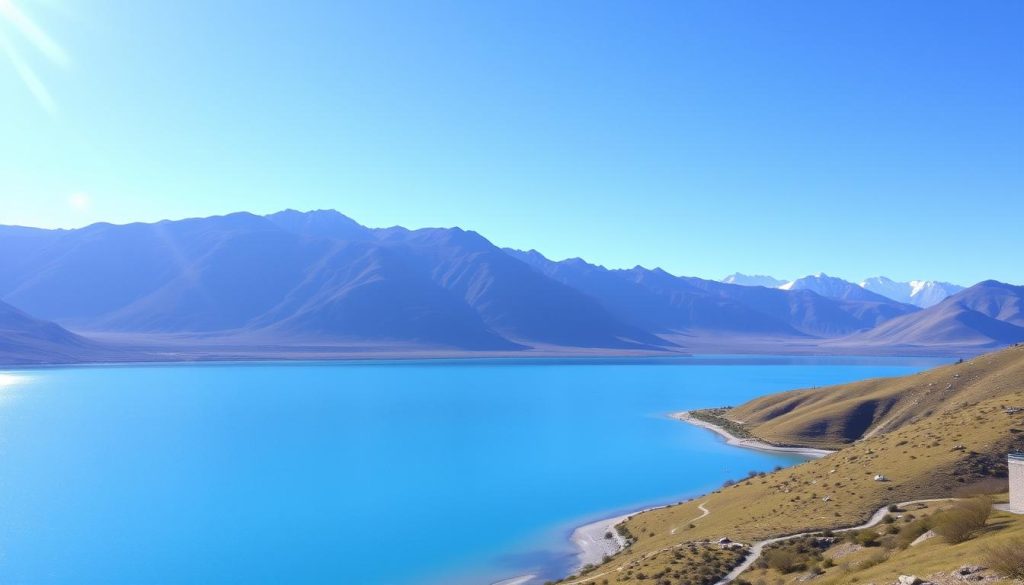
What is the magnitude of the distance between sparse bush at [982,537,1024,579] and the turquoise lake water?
26.1m

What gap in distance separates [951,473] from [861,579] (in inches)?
873

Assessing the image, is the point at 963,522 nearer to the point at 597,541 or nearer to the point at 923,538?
the point at 923,538

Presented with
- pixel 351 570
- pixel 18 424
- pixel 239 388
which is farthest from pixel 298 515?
pixel 239 388

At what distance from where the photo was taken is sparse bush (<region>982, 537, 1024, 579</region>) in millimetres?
15758

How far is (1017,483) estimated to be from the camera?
2761 cm

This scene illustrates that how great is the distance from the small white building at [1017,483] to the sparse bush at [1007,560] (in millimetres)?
12035

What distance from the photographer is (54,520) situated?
4984 cm

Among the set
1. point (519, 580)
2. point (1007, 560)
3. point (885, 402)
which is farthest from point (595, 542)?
point (885, 402)

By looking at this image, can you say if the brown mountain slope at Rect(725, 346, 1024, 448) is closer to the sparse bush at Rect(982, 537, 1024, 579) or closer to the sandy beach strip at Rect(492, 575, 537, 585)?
the sandy beach strip at Rect(492, 575, 537, 585)

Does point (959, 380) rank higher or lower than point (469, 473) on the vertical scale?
higher

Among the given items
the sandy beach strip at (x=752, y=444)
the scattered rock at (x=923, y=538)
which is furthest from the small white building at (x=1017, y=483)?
the sandy beach strip at (x=752, y=444)

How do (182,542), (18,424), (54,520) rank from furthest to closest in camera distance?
(18,424)
(54,520)
(182,542)

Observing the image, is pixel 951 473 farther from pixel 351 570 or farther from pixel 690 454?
pixel 690 454

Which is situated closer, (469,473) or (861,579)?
(861,579)
